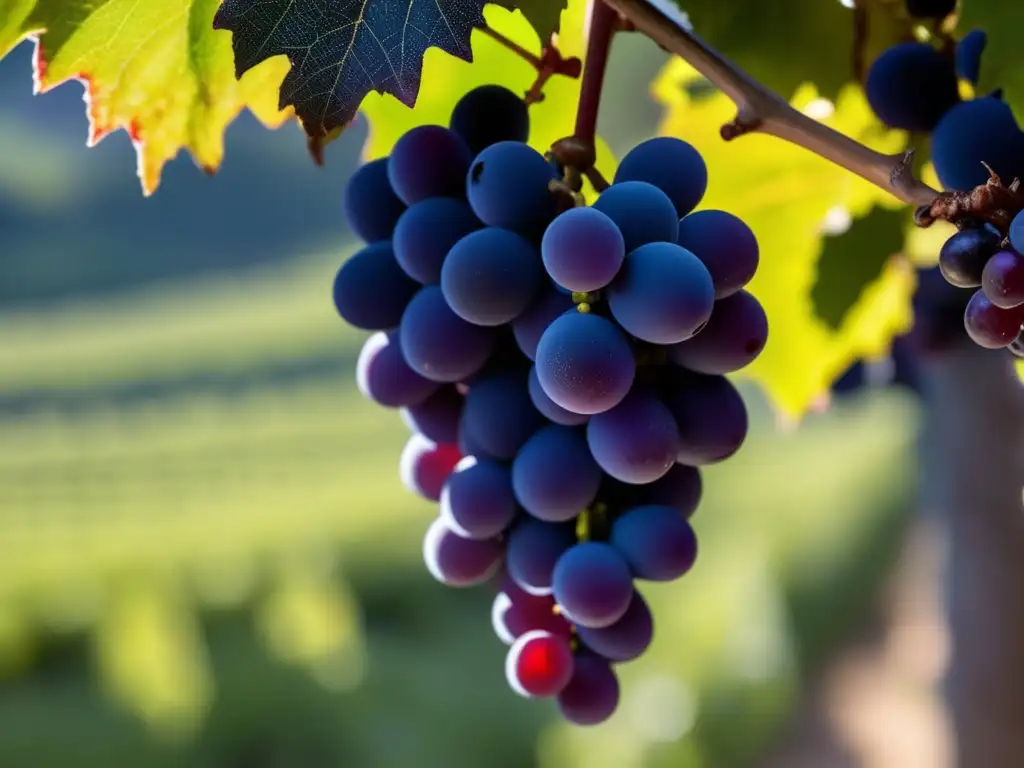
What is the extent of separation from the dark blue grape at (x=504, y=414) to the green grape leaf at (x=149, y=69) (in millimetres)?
113

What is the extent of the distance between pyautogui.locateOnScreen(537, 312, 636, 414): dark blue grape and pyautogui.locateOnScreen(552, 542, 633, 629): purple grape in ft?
0.23

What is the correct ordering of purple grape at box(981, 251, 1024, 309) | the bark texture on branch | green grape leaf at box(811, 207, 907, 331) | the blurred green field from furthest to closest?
the blurred green field → the bark texture on branch → green grape leaf at box(811, 207, 907, 331) → purple grape at box(981, 251, 1024, 309)

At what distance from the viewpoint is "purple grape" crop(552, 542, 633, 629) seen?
32 centimetres

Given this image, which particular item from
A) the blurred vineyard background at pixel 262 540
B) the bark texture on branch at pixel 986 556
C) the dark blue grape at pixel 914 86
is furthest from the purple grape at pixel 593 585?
the blurred vineyard background at pixel 262 540

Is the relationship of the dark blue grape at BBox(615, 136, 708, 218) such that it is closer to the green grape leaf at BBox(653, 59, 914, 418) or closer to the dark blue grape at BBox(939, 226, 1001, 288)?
the dark blue grape at BBox(939, 226, 1001, 288)

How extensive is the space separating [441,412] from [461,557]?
0.18 feet

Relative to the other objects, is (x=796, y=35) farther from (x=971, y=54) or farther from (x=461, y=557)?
(x=461, y=557)

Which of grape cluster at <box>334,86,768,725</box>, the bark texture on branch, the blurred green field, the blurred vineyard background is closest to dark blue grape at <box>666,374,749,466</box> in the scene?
grape cluster at <box>334,86,768,725</box>

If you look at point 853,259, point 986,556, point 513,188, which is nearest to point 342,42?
point 513,188

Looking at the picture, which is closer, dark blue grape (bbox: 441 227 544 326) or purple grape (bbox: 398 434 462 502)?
dark blue grape (bbox: 441 227 544 326)

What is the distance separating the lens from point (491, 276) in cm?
29

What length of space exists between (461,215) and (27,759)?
1.91 metres

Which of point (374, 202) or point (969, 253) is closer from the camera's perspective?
point (969, 253)

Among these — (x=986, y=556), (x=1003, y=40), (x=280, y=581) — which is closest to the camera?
(x=1003, y=40)
